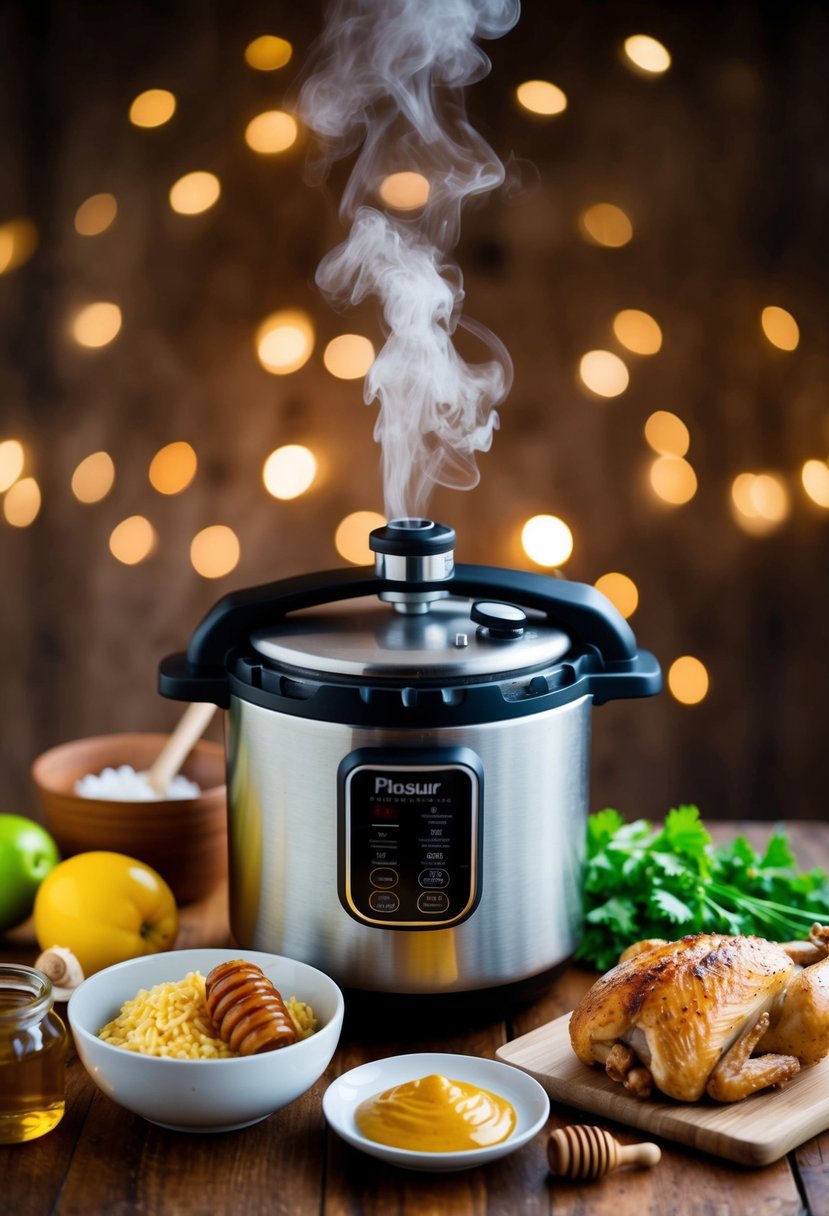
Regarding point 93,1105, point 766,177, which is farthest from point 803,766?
point 93,1105

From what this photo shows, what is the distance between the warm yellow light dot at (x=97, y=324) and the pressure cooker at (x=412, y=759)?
85cm

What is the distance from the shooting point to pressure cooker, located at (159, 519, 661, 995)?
112cm

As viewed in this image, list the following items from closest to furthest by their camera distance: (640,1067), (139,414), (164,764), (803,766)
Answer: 1. (640,1067)
2. (164,764)
3. (139,414)
4. (803,766)

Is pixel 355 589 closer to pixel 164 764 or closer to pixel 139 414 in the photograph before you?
pixel 164 764

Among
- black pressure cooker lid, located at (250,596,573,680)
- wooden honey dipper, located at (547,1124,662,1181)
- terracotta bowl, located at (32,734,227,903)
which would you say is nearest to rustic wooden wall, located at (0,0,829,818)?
terracotta bowl, located at (32,734,227,903)

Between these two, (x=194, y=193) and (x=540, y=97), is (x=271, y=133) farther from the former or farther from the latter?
(x=540, y=97)

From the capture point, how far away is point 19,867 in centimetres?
138

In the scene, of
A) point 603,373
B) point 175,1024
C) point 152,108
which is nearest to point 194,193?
point 152,108

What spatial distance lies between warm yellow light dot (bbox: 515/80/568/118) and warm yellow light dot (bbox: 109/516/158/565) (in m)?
0.83

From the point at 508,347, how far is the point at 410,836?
1034mm

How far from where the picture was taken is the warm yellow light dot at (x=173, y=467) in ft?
6.56

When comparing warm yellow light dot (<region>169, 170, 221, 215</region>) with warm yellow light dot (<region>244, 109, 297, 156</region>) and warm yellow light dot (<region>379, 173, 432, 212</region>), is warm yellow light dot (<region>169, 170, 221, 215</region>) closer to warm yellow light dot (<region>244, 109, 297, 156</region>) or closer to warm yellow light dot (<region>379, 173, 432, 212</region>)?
warm yellow light dot (<region>244, 109, 297, 156</region>)

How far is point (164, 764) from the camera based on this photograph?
1514mm

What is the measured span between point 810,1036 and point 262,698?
0.54 m
